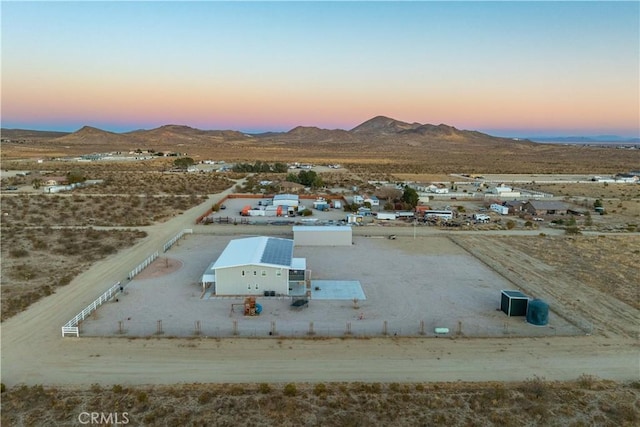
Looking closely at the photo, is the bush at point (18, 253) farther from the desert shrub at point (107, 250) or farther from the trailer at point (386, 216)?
the trailer at point (386, 216)

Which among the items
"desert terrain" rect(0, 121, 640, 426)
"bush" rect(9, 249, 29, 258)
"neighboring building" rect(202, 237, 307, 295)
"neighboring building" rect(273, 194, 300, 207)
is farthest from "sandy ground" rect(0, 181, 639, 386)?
"neighboring building" rect(273, 194, 300, 207)

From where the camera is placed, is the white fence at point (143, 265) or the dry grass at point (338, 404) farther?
the white fence at point (143, 265)

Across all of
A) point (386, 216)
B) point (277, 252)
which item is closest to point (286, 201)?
point (386, 216)

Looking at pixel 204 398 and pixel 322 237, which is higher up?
pixel 322 237

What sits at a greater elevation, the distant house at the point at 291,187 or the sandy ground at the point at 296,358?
the distant house at the point at 291,187

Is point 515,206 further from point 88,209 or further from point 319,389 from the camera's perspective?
point 88,209

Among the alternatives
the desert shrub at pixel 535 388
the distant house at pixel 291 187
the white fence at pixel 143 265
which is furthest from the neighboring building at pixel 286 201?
the desert shrub at pixel 535 388
